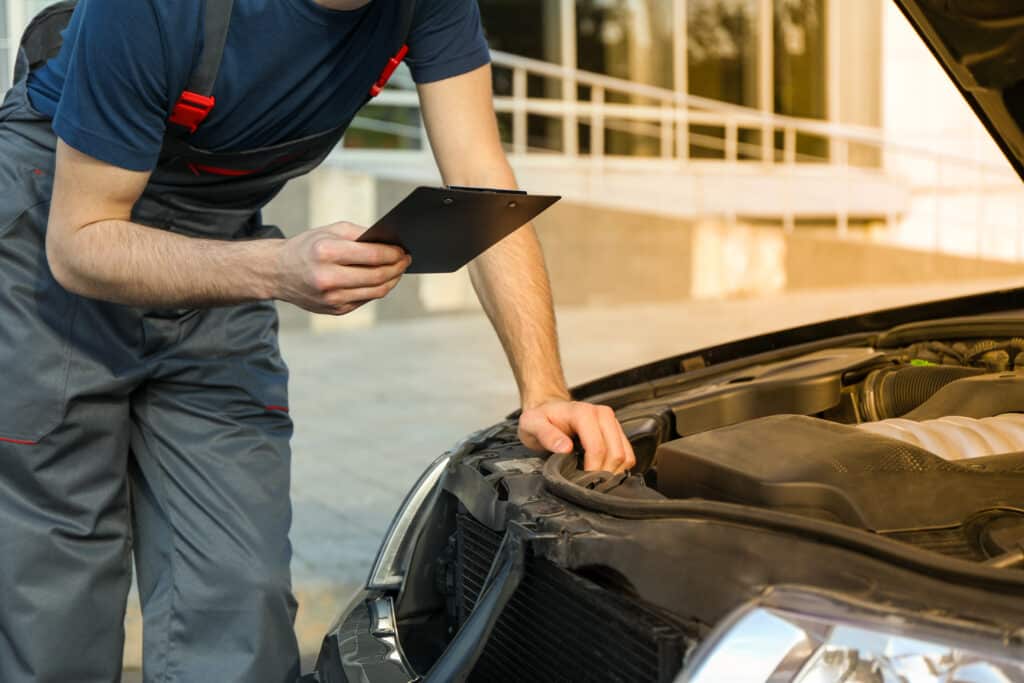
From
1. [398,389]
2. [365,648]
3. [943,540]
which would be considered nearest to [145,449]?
[365,648]

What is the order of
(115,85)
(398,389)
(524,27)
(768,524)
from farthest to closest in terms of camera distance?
(524,27)
(398,389)
(115,85)
(768,524)

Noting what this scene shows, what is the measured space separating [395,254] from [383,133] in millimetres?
8837

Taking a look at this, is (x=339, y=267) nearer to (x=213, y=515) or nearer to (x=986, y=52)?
(x=213, y=515)

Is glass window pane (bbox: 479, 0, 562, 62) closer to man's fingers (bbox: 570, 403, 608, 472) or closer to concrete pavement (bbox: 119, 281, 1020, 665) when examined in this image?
concrete pavement (bbox: 119, 281, 1020, 665)

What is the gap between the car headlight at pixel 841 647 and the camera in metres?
1.18

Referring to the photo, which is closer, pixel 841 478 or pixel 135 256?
pixel 841 478

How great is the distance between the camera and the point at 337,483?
490cm

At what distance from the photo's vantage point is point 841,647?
123cm

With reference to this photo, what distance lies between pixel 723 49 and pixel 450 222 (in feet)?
39.7

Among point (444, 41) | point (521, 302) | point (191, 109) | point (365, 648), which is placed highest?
point (444, 41)

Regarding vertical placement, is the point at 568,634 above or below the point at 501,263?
below

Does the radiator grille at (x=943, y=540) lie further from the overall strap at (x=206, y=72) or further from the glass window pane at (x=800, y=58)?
the glass window pane at (x=800, y=58)

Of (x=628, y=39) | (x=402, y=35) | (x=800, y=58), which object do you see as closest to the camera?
(x=402, y=35)

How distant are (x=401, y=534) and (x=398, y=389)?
4751 mm
